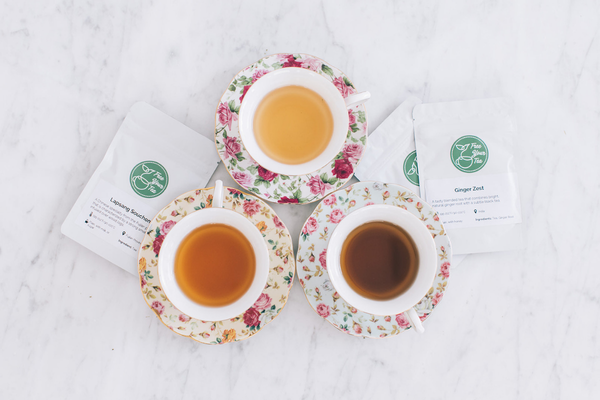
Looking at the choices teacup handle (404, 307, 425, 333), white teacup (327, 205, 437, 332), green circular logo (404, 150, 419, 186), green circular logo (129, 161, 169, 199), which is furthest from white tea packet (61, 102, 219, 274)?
teacup handle (404, 307, 425, 333)

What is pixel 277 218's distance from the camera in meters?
1.10

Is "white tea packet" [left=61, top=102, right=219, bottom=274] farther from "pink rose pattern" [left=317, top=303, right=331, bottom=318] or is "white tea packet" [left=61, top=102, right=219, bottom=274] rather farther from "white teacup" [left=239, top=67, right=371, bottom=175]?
"pink rose pattern" [left=317, top=303, right=331, bottom=318]

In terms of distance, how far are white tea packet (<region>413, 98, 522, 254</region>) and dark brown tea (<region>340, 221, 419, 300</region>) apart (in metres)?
0.21

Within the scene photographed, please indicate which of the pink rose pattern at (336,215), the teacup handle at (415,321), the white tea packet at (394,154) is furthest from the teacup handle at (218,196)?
the teacup handle at (415,321)

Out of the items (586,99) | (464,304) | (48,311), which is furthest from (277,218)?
(586,99)

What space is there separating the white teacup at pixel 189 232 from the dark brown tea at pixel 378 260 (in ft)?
0.75

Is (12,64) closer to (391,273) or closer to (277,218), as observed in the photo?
(277,218)

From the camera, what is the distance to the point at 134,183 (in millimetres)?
1165

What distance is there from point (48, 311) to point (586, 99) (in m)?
1.75

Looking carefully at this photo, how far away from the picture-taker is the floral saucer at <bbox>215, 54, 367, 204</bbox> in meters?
1.11

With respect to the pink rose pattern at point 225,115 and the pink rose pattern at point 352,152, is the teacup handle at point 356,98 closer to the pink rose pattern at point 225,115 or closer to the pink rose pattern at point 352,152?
the pink rose pattern at point 352,152

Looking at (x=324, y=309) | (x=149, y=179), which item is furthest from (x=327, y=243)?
(x=149, y=179)

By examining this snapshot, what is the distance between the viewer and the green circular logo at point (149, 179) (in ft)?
3.82

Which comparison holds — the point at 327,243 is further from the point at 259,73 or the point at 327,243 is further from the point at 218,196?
the point at 259,73
